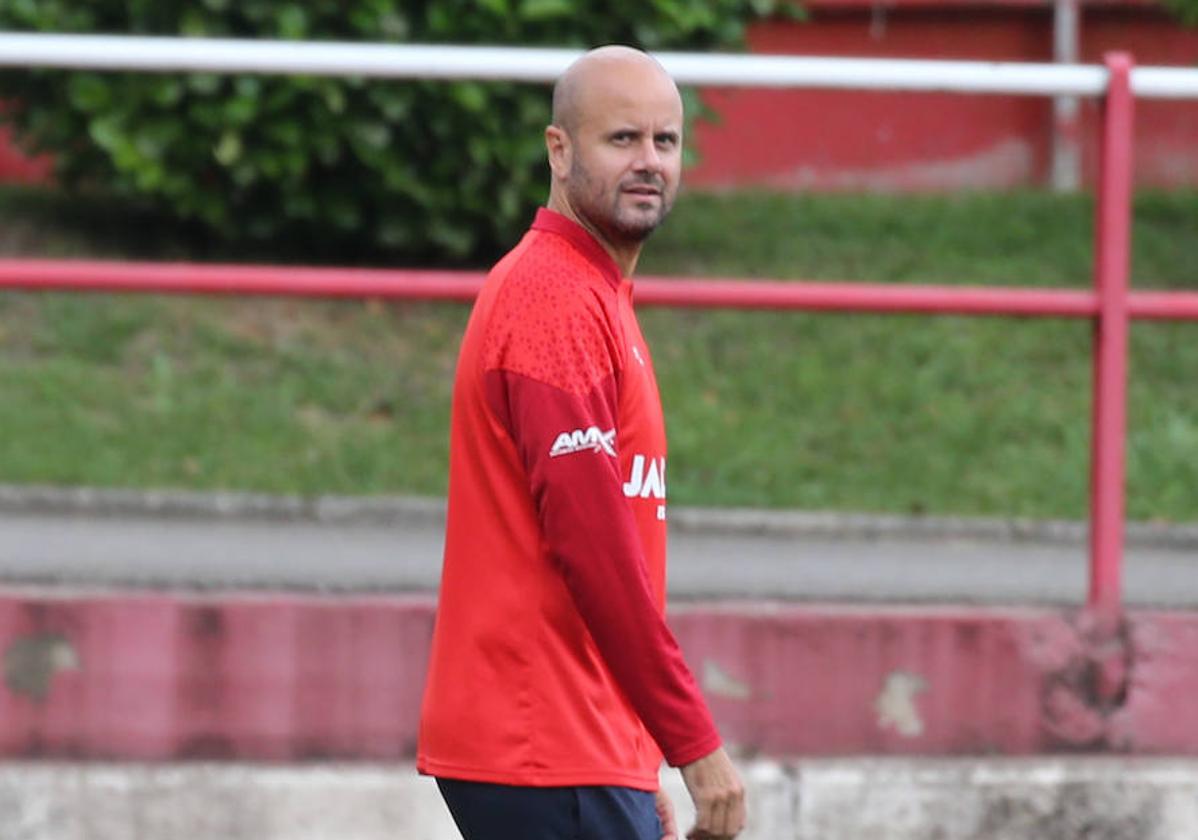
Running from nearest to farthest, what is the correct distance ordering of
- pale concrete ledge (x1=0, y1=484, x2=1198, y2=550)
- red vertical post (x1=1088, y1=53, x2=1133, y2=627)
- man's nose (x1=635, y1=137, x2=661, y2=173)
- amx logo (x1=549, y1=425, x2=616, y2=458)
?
1. amx logo (x1=549, y1=425, x2=616, y2=458)
2. man's nose (x1=635, y1=137, x2=661, y2=173)
3. red vertical post (x1=1088, y1=53, x2=1133, y2=627)
4. pale concrete ledge (x1=0, y1=484, x2=1198, y2=550)

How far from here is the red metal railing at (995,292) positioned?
4633 mm

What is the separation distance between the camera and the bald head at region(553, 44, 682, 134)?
284cm

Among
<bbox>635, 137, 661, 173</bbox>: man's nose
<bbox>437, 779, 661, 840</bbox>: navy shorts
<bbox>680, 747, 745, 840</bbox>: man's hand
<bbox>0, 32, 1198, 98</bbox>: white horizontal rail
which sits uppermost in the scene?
<bbox>0, 32, 1198, 98</bbox>: white horizontal rail

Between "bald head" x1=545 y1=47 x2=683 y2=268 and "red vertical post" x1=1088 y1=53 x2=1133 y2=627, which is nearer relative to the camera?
"bald head" x1=545 y1=47 x2=683 y2=268

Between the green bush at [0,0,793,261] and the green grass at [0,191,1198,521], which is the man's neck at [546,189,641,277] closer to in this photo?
the green grass at [0,191,1198,521]

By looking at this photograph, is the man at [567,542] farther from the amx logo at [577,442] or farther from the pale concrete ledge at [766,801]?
the pale concrete ledge at [766,801]

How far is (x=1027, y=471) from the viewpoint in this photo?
356 inches

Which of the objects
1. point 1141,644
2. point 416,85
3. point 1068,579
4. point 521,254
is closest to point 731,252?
point 416,85

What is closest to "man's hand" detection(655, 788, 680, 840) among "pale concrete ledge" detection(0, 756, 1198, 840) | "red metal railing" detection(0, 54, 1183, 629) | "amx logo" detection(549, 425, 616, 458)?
"amx logo" detection(549, 425, 616, 458)

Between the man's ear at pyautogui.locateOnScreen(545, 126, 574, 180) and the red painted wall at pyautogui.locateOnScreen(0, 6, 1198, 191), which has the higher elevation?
the red painted wall at pyautogui.locateOnScreen(0, 6, 1198, 191)

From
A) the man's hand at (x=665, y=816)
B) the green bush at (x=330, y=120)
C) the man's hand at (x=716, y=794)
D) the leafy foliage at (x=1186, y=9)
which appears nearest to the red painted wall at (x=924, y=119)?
the leafy foliage at (x=1186, y=9)

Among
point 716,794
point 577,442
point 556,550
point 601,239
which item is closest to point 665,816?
point 716,794

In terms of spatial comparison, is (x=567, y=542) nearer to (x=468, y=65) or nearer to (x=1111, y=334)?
(x=468, y=65)

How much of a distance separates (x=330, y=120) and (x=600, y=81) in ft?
21.6
